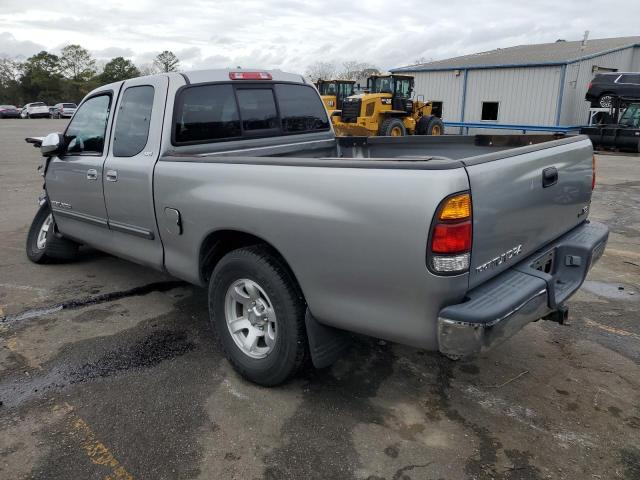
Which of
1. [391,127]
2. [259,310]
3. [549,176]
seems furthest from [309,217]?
[391,127]

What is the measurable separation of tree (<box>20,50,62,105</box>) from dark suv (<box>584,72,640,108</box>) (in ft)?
235

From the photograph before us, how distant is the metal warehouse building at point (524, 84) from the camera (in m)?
24.7

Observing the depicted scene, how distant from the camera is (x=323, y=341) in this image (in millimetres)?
2854

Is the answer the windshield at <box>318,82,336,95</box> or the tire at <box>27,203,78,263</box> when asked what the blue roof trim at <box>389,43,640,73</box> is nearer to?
the windshield at <box>318,82,336,95</box>

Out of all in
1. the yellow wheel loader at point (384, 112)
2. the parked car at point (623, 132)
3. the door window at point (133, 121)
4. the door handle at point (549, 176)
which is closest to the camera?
the door handle at point (549, 176)

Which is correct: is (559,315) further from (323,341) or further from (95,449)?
(95,449)

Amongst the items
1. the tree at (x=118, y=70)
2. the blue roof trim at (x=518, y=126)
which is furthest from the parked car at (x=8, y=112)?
the blue roof trim at (x=518, y=126)

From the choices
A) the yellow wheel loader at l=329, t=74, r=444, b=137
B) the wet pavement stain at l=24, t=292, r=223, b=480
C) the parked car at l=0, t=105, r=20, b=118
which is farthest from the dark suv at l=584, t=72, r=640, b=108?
the parked car at l=0, t=105, r=20, b=118

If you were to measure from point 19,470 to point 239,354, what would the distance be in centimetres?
130

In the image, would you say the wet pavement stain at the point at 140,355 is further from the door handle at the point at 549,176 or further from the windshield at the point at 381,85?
the windshield at the point at 381,85

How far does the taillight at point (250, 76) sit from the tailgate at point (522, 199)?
7.72ft

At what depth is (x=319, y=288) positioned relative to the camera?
2668mm

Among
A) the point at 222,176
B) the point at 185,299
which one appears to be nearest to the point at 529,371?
the point at 222,176

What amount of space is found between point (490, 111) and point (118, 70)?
229ft
